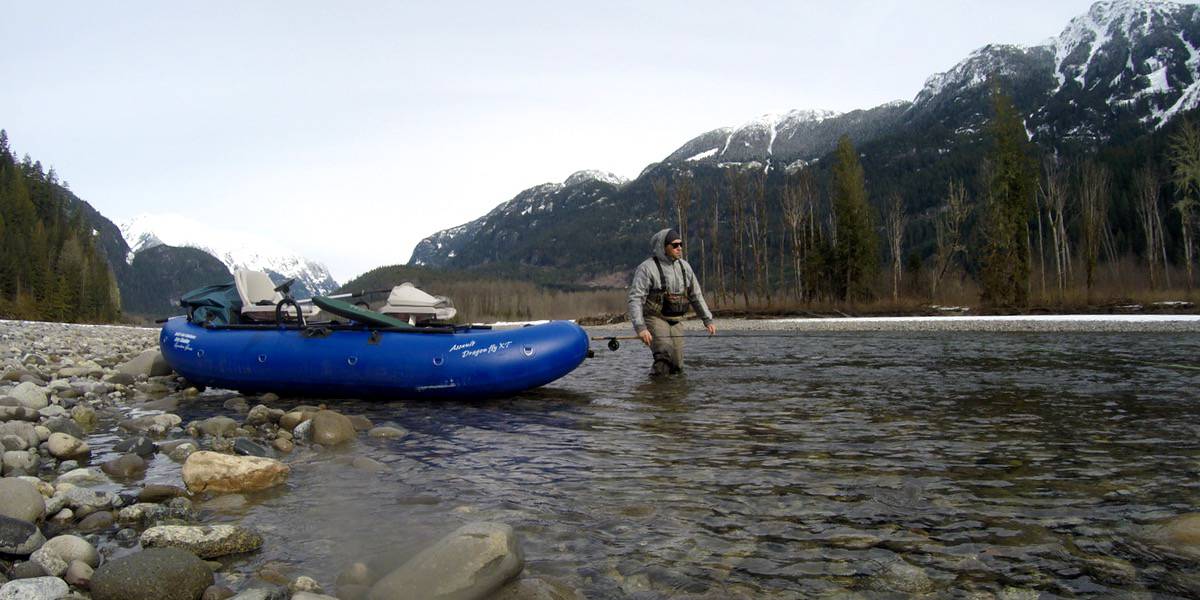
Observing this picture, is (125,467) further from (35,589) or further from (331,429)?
(35,589)

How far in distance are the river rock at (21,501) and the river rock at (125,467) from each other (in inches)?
56.5

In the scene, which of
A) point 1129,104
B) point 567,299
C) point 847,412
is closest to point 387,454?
point 847,412

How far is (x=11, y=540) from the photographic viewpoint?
376cm

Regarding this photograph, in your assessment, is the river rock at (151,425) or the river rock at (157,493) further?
the river rock at (151,425)

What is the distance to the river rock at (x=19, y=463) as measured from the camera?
19.0ft

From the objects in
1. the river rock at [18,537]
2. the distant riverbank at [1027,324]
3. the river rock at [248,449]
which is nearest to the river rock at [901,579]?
the river rock at [18,537]

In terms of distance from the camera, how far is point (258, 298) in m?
13.8

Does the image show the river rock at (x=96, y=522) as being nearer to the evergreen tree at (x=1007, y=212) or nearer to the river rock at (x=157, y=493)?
the river rock at (x=157, y=493)

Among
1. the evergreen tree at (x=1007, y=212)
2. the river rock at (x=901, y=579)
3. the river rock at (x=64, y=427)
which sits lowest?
the river rock at (x=901, y=579)

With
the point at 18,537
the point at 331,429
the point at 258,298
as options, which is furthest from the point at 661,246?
the point at 18,537

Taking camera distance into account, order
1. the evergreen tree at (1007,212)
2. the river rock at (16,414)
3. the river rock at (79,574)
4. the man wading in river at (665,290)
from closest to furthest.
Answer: the river rock at (79,574) < the river rock at (16,414) < the man wading in river at (665,290) < the evergreen tree at (1007,212)

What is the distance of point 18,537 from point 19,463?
2.80 metres

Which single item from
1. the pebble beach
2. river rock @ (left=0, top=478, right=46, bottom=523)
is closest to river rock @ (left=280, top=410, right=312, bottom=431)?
the pebble beach

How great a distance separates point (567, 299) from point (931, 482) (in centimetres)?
7921
